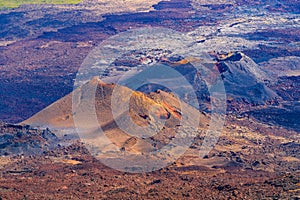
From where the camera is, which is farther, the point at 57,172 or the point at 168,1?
the point at 168,1

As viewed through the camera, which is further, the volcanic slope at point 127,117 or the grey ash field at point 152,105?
the volcanic slope at point 127,117

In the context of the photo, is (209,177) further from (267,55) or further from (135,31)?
(135,31)

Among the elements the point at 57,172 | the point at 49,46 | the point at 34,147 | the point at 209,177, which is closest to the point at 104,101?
the point at 34,147

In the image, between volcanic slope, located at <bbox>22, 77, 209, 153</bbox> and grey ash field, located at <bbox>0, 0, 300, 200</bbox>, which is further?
volcanic slope, located at <bbox>22, 77, 209, 153</bbox>

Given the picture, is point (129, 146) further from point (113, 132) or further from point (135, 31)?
point (135, 31)

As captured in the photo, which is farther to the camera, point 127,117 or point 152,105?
point 152,105

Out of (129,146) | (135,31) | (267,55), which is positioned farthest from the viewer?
(135,31)

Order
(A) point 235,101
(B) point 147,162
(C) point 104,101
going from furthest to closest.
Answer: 1. (A) point 235,101
2. (C) point 104,101
3. (B) point 147,162
